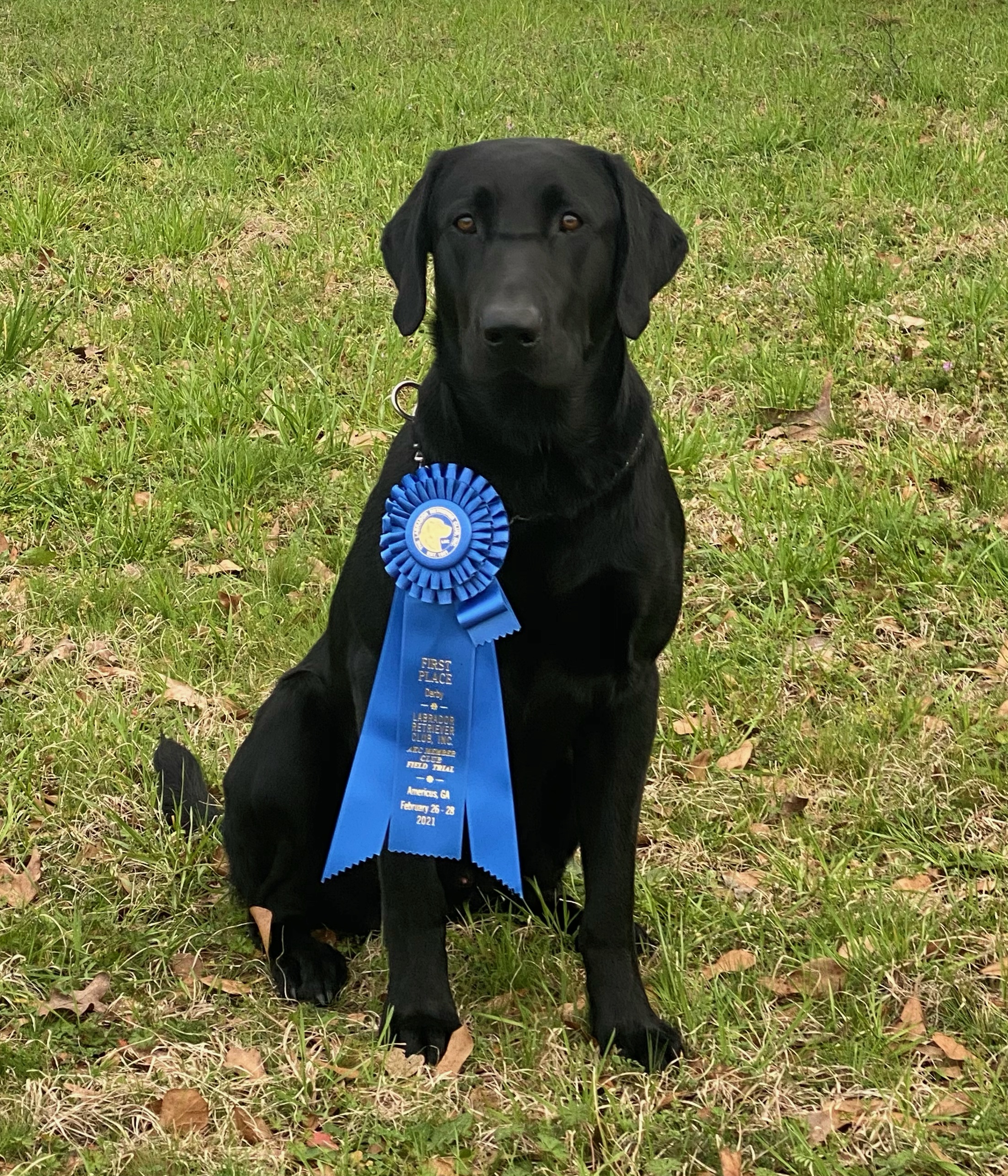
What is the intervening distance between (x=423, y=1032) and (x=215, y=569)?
6.78 ft

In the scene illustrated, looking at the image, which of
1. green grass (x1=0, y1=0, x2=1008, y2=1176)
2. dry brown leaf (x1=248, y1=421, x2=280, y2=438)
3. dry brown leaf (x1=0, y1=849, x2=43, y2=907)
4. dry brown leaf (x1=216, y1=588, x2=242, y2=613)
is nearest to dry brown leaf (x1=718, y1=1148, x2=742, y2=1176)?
green grass (x1=0, y1=0, x2=1008, y2=1176)

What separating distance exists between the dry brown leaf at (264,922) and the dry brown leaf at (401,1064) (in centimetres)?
44

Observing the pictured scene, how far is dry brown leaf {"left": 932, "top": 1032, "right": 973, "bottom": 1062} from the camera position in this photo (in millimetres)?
2309

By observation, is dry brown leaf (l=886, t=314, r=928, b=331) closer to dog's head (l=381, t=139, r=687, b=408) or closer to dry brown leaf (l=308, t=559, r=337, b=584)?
dry brown leaf (l=308, t=559, r=337, b=584)

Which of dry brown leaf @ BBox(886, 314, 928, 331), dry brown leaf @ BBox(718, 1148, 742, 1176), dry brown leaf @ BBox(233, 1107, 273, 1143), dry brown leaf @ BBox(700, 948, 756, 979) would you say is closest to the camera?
dry brown leaf @ BBox(718, 1148, 742, 1176)

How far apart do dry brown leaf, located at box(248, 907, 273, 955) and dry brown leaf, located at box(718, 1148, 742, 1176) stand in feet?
3.29

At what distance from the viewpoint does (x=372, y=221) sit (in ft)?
20.4

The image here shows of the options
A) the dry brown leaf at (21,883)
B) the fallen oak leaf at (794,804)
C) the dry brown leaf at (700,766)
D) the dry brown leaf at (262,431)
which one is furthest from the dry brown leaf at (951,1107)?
the dry brown leaf at (262,431)

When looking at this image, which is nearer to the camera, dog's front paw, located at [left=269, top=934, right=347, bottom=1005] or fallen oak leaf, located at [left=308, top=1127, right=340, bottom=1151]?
fallen oak leaf, located at [left=308, top=1127, right=340, bottom=1151]

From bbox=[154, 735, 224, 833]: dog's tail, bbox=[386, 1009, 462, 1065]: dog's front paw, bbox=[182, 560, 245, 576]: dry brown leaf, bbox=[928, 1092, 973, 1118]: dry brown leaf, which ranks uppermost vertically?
bbox=[182, 560, 245, 576]: dry brown leaf

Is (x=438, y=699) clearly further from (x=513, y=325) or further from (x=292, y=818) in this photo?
(x=513, y=325)

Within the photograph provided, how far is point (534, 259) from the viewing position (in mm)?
2270

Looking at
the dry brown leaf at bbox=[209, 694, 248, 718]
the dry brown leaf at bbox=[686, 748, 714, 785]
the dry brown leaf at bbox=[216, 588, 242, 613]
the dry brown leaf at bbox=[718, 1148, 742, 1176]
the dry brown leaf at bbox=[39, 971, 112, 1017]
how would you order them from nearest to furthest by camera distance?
the dry brown leaf at bbox=[718, 1148, 742, 1176] < the dry brown leaf at bbox=[39, 971, 112, 1017] < the dry brown leaf at bbox=[686, 748, 714, 785] < the dry brown leaf at bbox=[209, 694, 248, 718] < the dry brown leaf at bbox=[216, 588, 242, 613]

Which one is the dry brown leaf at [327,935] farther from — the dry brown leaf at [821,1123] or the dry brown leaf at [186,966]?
the dry brown leaf at [821,1123]
